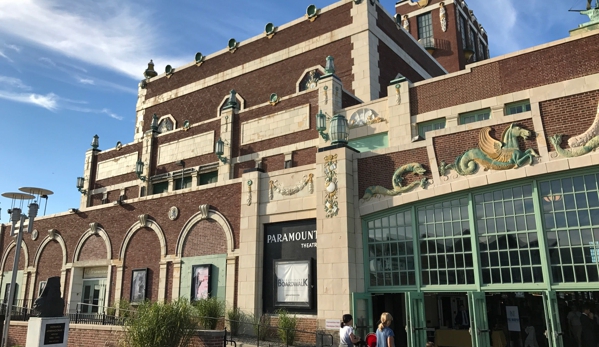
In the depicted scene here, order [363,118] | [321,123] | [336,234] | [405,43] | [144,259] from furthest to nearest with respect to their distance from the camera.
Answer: [405,43] → [144,259] → [363,118] → [321,123] → [336,234]

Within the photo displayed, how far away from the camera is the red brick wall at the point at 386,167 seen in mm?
15133

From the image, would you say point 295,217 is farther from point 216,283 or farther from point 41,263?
point 41,263

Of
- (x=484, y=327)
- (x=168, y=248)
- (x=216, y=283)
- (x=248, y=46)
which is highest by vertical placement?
(x=248, y=46)

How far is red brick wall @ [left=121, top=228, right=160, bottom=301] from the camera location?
74.5 ft

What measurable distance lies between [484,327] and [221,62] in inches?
887

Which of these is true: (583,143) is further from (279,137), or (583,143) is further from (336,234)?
(279,137)

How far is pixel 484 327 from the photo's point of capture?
13117 mm

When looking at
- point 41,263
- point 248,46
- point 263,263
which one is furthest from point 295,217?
point 41,263

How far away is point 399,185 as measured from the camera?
15.3m

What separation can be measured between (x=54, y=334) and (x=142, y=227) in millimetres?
9278

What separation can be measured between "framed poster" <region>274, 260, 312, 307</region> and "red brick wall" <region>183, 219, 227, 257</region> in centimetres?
362

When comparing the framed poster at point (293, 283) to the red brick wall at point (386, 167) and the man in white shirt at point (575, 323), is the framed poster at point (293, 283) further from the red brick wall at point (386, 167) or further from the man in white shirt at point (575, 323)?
the man in white shirt at point (575, 323)

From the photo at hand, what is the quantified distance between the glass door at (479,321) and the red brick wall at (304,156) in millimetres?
10082

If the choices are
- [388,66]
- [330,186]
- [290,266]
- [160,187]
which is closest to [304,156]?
[330,186]
